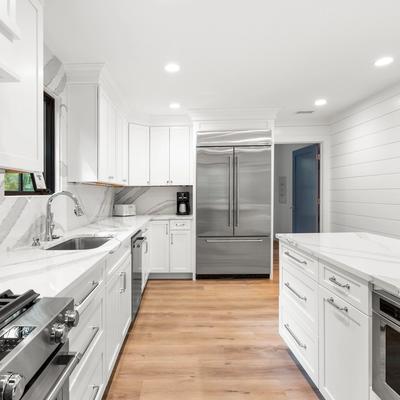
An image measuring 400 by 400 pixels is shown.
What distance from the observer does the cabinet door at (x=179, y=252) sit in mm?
4250

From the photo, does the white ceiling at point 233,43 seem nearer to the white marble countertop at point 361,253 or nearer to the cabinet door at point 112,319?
the white marble countertop at point 361,253

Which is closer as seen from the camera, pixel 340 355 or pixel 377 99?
pixel 340 355

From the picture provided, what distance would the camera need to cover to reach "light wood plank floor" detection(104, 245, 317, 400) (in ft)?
6.02

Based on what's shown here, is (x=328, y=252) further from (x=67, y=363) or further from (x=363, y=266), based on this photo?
(x=67, y=363)

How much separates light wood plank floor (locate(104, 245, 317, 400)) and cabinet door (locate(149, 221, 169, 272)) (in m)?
0.73

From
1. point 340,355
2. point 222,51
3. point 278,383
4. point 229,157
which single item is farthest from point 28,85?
point 229,157

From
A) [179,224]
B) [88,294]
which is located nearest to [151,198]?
[179,224]

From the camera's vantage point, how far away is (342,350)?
4.64 feet

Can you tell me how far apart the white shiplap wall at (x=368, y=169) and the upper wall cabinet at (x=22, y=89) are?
142 inches

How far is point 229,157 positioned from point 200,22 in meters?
2.26

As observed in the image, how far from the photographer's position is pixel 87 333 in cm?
137

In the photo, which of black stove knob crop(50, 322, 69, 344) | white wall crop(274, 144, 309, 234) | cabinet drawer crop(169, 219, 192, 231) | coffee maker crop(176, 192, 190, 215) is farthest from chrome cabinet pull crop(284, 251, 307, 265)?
white wall crop(274, 144, 309, 234)

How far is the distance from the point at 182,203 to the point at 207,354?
2686 mm

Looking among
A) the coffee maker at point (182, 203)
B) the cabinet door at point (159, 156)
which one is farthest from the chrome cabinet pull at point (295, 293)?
the cabinet door at point (159, 156)
